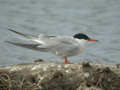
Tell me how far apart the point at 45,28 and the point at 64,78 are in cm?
548

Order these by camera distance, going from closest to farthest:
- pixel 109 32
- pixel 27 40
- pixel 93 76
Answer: pixel 93 76 < pixel 27 40 < pixel 109 32

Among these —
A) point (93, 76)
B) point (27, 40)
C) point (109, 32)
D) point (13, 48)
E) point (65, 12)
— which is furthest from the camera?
point (65, 12)

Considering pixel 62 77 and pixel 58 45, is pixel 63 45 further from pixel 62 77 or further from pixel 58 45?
pixel 62 77

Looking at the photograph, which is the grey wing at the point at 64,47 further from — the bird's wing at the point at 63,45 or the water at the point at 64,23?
the water at the point at 64,23

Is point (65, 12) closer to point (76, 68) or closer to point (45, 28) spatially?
point (45, 28)

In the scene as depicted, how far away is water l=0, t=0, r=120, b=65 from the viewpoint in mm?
9008

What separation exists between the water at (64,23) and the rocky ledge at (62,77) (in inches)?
128

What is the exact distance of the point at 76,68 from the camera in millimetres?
5316

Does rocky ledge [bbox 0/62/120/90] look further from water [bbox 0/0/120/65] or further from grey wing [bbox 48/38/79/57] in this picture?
water [bbox 0/0/120/65]

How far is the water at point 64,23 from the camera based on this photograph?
9008 mm

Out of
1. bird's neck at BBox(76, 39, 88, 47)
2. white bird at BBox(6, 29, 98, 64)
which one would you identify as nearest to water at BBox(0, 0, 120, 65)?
bird's neck at BBox(76, 39, 88, 47)

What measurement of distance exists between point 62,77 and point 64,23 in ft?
19.1

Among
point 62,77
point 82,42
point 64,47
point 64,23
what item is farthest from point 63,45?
point 64,23

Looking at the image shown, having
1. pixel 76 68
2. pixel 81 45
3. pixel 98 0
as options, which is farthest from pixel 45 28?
pixel 76 68
